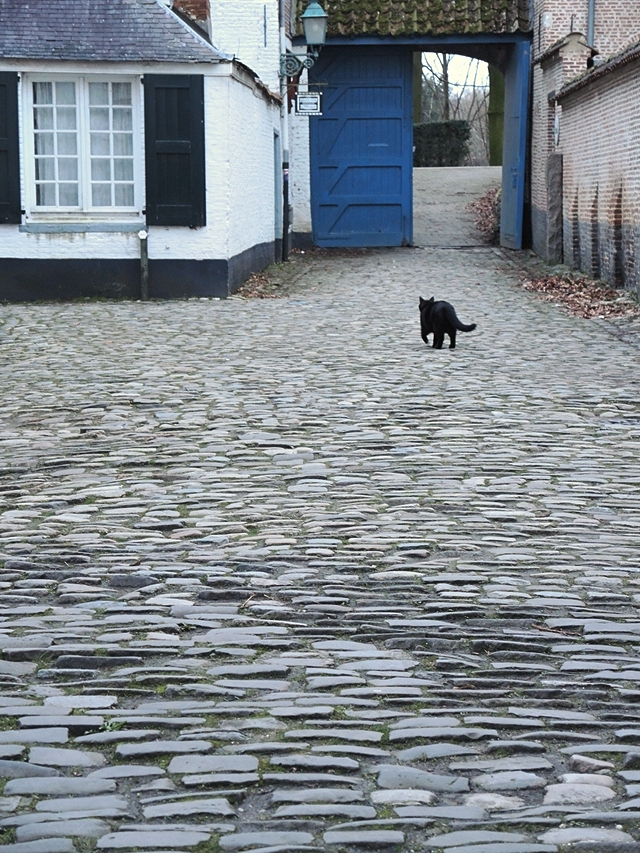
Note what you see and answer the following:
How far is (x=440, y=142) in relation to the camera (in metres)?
39.4

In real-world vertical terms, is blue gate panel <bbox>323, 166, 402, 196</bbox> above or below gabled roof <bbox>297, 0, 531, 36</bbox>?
below

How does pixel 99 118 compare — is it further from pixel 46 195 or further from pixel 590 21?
pixel 590 21

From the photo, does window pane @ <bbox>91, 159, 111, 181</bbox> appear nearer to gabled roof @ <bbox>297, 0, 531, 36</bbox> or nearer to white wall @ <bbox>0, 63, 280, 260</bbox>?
white wall @ <bbox>0, 63, 280, 260</bbox>

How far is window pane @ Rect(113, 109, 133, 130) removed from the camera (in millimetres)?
16484

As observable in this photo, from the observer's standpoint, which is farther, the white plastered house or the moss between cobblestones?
the white plastered house

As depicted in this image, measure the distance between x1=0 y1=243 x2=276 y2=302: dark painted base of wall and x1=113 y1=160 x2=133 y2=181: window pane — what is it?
1.11m

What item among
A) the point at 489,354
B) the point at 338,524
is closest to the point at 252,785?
the point at 338,524

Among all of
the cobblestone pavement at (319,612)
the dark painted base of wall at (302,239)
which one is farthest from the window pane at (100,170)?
the dark painted base of wall at (302,239)

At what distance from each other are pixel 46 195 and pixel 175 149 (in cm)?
181

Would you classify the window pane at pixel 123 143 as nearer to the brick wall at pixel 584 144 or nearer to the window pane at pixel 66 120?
the window pane at pixel 66 120

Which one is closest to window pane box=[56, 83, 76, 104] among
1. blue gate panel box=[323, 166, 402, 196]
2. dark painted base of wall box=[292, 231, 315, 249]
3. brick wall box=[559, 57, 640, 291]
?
brick wall box=[559, 57, 640, 291]

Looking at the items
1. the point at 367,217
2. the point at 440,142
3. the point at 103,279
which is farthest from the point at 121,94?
the point at 440,142

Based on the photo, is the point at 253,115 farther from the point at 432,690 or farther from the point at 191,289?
the point at 432,690

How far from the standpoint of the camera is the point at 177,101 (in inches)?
Answer: 641
